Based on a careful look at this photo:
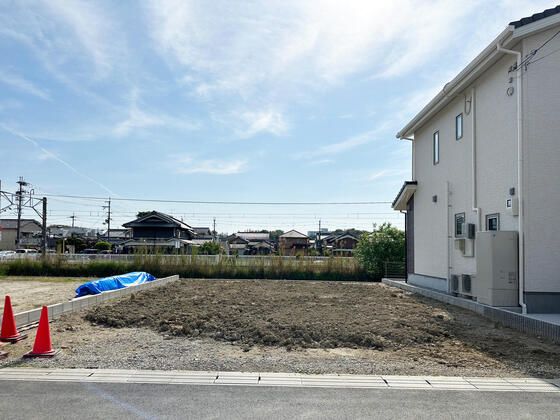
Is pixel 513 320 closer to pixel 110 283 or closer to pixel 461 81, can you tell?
pixel 461 81

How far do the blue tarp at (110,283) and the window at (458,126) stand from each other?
951cm

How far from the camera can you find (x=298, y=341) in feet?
18.4

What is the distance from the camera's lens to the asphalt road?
10.4ft

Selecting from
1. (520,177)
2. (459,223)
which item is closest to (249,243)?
(459,223)

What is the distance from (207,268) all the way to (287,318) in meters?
11.1

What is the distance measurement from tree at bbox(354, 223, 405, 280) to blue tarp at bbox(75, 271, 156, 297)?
8499mm

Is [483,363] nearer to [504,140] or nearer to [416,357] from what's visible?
[416,357]

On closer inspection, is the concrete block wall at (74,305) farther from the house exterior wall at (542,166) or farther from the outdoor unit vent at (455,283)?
the house exterior wall at (542,166)

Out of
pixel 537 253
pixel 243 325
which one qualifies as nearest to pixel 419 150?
pixel 537 253

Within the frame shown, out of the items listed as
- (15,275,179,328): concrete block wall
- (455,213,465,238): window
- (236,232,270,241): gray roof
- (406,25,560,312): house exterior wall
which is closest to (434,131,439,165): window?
(406,25,560,312): house exterior wall

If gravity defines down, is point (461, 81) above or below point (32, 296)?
above

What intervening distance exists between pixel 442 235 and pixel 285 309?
541 cm

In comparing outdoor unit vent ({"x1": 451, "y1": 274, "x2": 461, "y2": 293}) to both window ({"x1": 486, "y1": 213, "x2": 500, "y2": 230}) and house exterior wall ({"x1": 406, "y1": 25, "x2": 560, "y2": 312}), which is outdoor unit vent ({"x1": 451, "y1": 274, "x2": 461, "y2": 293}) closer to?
house exterior wall ({"x1": 406, "y1": 25, "x2": 560, "y2": 312})

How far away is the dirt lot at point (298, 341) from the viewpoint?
459cm
